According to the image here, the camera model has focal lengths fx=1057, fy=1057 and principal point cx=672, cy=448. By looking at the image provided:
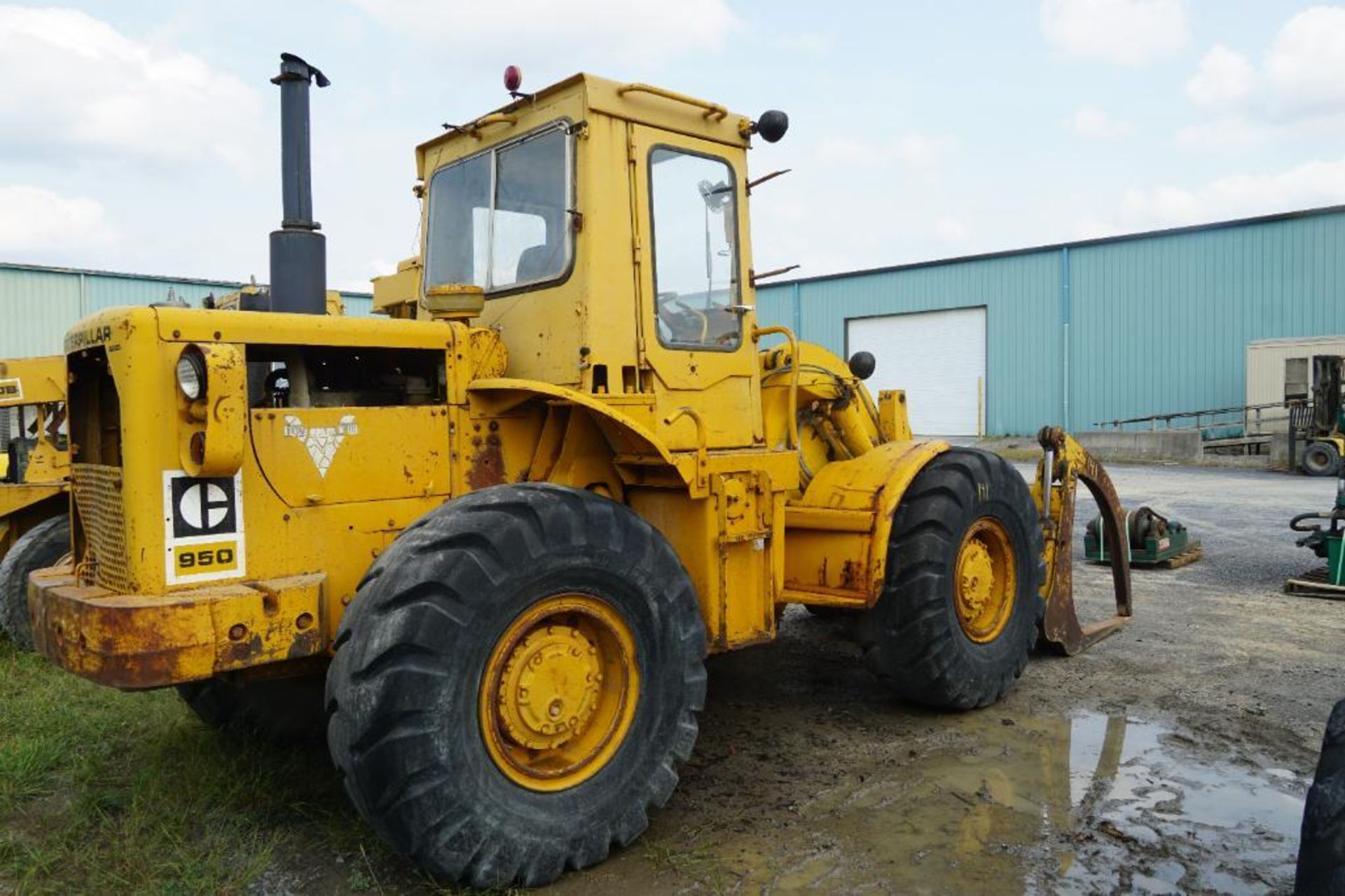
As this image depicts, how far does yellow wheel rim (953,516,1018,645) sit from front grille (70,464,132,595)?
147 inches

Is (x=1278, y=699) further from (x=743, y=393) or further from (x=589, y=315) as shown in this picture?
(x=589, y=315)

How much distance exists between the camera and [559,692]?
141 inches

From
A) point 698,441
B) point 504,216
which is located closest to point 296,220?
point 504,216

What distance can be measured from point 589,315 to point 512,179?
84 centimetres

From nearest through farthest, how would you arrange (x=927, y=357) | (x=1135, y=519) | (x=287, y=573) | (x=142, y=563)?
(x=142, y=563) → (x=287, y=573) → (x=1135, y=519) → (x=927, y=357)

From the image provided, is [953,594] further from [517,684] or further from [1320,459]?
[1320,459]

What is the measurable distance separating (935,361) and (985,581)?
1008 inches

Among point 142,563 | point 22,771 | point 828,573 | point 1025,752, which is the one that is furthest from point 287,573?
point 1025,752

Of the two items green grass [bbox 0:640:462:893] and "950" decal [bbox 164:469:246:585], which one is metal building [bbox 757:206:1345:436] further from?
"950" decal [bbox 164:469:246:585]

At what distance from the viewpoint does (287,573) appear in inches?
144

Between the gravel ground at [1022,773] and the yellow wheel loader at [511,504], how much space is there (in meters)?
0.35

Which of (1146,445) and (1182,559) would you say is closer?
(1182,559)

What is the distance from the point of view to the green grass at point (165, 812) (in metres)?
3.60

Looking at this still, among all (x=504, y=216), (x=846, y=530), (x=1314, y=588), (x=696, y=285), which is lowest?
(x=1314, y=588)
